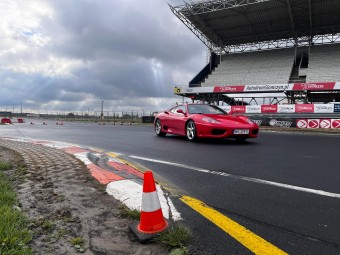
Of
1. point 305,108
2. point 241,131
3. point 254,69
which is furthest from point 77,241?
point 254,69

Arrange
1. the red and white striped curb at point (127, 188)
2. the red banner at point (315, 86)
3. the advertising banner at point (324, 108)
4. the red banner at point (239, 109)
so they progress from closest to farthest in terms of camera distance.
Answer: the red and white striped curb at point (127, 188), the advertising banner at point (324, 108), the red banner at point (239, 109), the red banner at point (315, 86)

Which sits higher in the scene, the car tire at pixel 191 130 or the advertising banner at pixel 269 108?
the advertising banner at pixel 269 108

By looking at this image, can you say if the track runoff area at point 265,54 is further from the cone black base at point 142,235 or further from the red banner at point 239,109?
the cone black base at point 142,235

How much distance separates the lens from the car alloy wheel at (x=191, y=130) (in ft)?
30.5

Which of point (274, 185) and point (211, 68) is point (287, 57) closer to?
point (211, 68)

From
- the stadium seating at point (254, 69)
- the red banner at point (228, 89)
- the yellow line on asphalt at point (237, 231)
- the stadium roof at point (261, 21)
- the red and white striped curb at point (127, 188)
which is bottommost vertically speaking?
the yellow line on asphalt at point (237, 231)

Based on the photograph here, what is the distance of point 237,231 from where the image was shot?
2395 millimetres

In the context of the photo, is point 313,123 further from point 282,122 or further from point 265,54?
point 265,54

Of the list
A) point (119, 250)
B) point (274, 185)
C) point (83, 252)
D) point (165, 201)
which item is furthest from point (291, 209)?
point (83, 252)

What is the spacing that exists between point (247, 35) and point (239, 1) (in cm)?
940

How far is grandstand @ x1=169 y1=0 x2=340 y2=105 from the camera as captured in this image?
30873mm

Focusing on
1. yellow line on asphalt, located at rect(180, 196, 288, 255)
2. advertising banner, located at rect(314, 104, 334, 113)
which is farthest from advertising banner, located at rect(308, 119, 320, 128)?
yellow line on asphalt, located at rect(180, 196, 288, 255)

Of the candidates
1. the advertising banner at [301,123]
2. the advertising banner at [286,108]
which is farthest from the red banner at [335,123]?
the advertising banner at [286,108]

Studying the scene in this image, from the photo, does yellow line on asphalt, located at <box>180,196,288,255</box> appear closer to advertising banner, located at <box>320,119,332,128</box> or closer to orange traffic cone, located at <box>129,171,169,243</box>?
orange traffic cone, located at <box>129,171,169,243</box>
